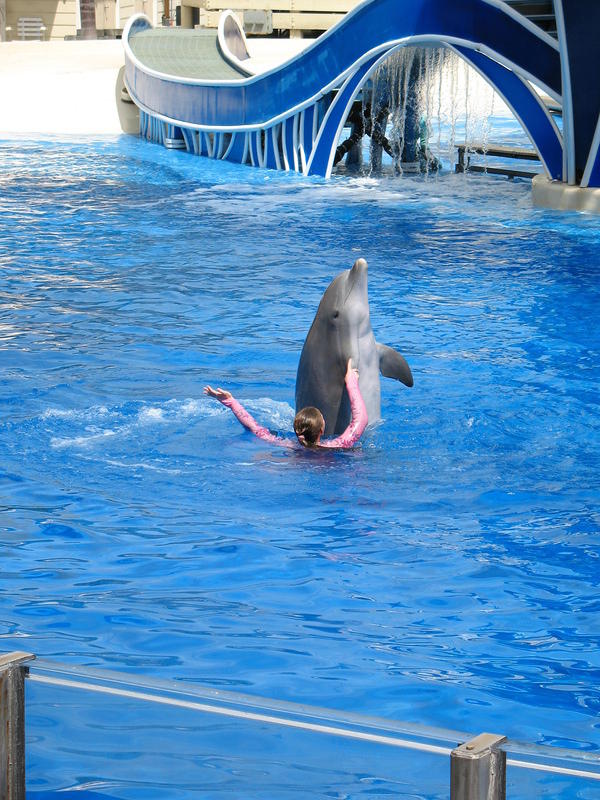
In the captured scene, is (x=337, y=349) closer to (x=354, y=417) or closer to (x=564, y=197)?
(x=354, y=417)

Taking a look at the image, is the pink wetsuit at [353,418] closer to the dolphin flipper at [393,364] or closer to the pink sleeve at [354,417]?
the pink sleeve at [354,417]

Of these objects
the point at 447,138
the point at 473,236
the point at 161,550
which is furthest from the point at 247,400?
the point at 447,138

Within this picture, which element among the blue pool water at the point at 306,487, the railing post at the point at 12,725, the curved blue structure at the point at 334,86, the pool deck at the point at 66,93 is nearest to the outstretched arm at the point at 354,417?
the blue pool water at the point at 306,487

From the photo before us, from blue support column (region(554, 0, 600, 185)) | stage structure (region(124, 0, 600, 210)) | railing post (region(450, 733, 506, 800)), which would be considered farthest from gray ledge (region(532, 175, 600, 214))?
railing post (region(450, 733, 506, 800))

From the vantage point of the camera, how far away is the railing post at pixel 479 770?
2137 mm

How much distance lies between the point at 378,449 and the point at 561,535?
1326 mm

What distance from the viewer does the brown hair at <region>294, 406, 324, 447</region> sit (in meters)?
6.15

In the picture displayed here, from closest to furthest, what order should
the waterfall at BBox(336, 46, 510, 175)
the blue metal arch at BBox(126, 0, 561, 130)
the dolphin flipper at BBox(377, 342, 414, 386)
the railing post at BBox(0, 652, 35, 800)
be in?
the railing post at BBox(0, 652, 35, 800) → the dolphin flipper at BBox(377, 342, 414, 386) → the blue metal arch at BBox(126, 0, 561, 130) → the waterfall at BBox(336, 46, 510, 175)

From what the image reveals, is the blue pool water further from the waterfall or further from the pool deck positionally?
the pool deck

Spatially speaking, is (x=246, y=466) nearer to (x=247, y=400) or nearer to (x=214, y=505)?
(x=214, y=505)

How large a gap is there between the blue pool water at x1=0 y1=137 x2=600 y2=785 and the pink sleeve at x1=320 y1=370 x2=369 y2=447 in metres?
0.15

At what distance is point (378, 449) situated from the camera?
6652 millimetres


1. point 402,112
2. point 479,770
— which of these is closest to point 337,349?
point 479,770

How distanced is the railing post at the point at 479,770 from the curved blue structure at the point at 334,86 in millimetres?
15028
